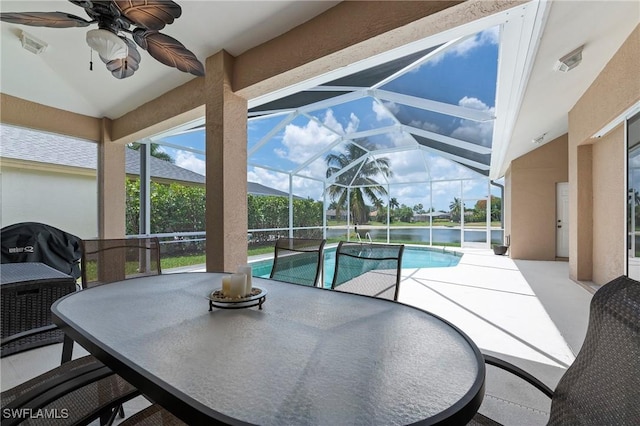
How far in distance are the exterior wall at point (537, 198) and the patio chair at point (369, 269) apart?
24.0 ft

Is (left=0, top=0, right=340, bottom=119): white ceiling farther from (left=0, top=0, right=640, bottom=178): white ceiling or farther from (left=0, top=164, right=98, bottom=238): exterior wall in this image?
(left=0, top=164, right=98, bottom=238): exterior wall

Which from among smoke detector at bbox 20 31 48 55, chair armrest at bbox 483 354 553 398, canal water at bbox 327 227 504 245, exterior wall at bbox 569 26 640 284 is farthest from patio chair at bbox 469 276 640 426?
canal water at bbox 327 227 504 245

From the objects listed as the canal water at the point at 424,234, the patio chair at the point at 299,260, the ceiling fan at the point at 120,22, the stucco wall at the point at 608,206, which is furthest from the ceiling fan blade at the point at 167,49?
the canal water at the point at 424,234

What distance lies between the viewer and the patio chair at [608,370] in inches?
26.7

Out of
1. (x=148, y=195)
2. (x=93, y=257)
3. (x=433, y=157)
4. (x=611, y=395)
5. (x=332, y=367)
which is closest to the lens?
(x=611, y=395)

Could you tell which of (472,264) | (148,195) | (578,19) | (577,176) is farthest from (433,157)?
(148,195)

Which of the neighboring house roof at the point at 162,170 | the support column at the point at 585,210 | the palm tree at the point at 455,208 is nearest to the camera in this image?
the support column at the point at 585,210

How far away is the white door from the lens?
24.0 ft

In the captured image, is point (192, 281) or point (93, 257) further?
point (93, 257)

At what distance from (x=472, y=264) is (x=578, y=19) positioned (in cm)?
574

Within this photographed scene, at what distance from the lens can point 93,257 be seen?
2.32 metres

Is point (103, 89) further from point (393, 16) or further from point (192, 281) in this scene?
point (393, 16)

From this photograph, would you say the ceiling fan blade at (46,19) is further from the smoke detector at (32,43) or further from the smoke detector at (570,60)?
the smoke detector at (570,60)

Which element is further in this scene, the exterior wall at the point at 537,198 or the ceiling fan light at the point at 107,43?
the exterior wall at the point at 537,198
